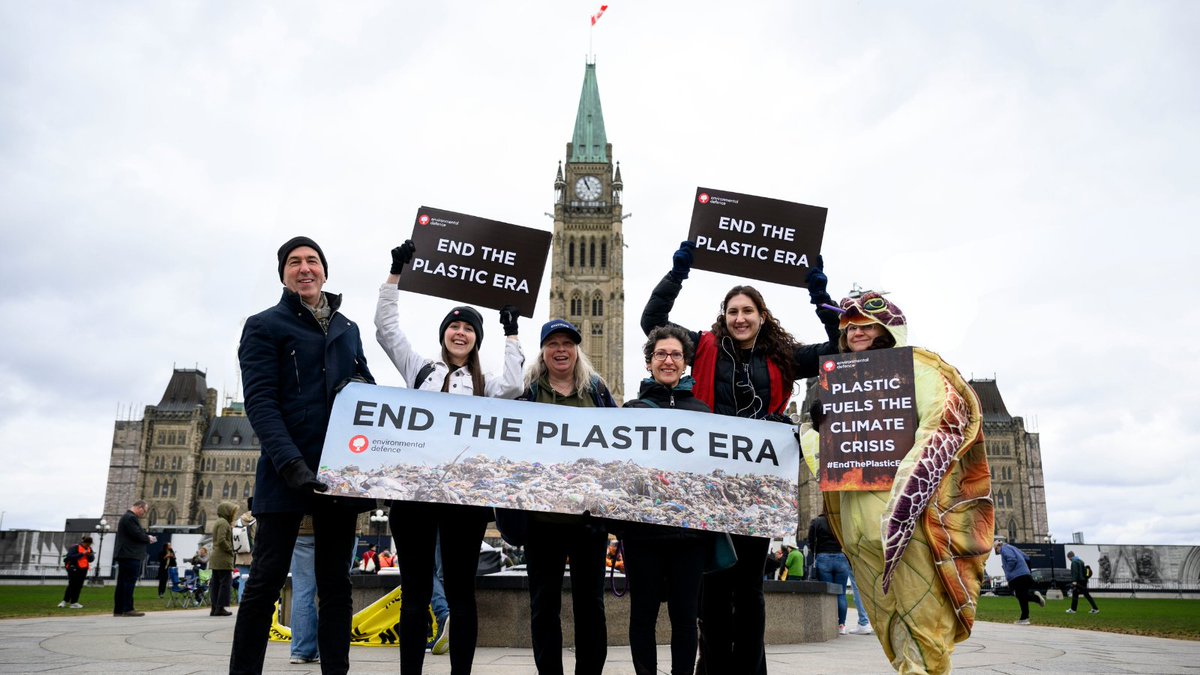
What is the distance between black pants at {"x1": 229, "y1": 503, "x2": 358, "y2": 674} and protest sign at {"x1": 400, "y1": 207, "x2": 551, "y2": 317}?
7.51ft

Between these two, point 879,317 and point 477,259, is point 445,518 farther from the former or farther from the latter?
point 879,317

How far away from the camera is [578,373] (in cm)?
470

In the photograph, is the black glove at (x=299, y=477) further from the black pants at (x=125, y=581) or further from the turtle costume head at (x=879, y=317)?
the black pants at (x=125, y=581)

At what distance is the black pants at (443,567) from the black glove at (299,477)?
1.65 ft

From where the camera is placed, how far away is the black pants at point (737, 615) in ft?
14.0

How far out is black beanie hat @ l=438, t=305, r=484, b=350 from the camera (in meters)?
4.81

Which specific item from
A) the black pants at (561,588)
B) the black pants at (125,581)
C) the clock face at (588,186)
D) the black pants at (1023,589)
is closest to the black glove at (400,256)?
the black pants at (561,588)

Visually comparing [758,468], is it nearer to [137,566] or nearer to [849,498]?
[849,498]

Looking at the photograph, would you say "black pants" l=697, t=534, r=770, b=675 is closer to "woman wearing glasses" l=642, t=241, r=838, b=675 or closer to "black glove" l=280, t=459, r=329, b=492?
"woman wearing glasses" l=642, t=241, r=838, b=675

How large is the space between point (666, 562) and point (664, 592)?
0.15 m

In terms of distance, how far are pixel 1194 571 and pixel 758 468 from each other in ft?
144

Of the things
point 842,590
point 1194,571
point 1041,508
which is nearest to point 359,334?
point 842,590

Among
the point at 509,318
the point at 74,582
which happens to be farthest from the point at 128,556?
the point at 509,318

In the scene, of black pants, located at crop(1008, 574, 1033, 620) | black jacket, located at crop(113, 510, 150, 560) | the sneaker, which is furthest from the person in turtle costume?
black jacket, located at crop(113, 510, 150, 560)
